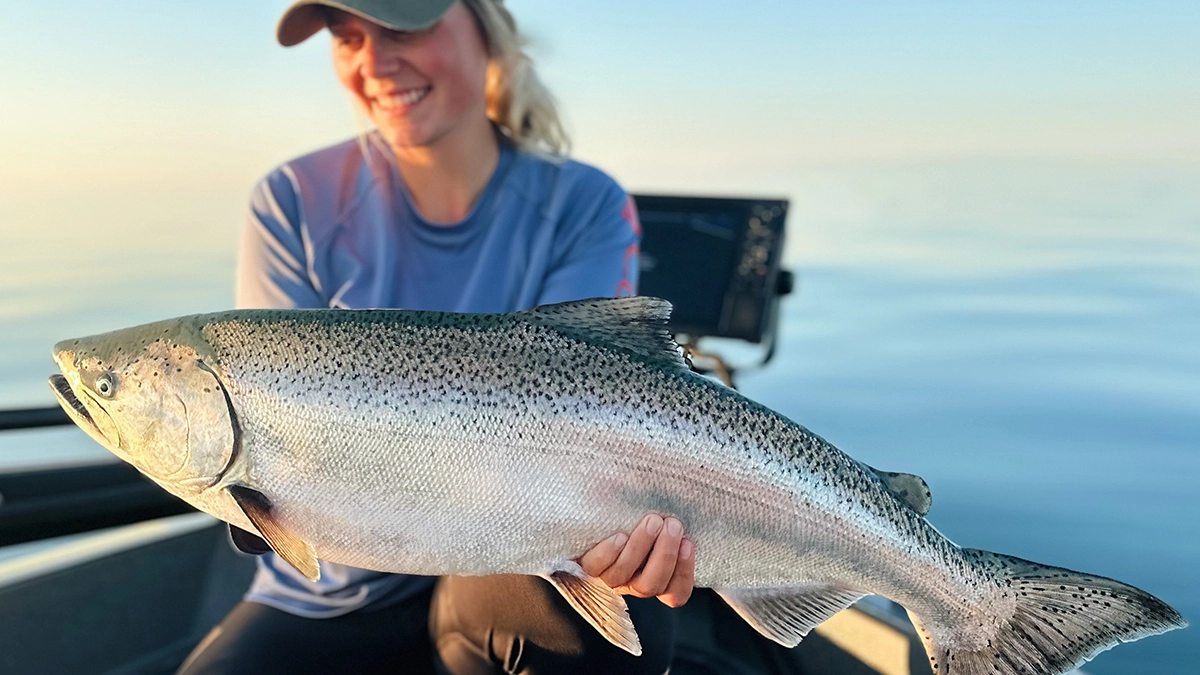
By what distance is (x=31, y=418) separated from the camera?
2621mm

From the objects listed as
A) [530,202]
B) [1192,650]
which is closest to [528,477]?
[530,202]

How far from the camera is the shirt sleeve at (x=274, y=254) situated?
2.13 m

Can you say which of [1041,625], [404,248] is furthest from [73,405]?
[1041,625]

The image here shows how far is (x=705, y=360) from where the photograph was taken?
3.48 meters

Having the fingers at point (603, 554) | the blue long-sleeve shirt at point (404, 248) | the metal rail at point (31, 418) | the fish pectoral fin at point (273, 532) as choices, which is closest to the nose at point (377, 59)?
the blue long-sleeve shirt at point (404, 248)

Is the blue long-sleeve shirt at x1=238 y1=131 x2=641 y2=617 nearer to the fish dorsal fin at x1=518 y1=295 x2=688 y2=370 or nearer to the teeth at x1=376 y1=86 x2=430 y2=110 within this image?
the teeth at x1=376 y1=86 x2=430 y2=110

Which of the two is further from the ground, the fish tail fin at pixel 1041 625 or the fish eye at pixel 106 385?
the fish eye at pixel 106 385

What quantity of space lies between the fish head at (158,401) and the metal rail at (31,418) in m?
1.30

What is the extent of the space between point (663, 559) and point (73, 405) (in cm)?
105

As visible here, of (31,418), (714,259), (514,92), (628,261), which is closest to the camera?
(628,261)

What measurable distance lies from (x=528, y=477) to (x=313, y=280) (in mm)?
1007

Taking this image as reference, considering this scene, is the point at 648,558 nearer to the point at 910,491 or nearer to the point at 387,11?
the point at 910,491

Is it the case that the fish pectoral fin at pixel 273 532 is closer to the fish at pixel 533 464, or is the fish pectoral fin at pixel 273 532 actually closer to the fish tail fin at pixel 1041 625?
the fish at pixel 533 464

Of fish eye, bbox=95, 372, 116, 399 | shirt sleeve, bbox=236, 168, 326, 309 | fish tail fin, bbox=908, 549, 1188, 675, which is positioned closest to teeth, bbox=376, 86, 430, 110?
shirt sleeve, bbox=236, 168, 326, 309
